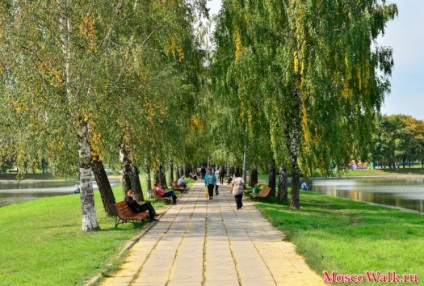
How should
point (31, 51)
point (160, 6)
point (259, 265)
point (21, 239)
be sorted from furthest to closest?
point (160, 6)
point (21, 239)
point (31, 51)
point (259, 265)

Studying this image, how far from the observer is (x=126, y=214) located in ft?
49.7

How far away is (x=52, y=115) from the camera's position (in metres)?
13.5

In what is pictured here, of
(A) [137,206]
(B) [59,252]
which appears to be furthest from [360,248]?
(A) [137,206]

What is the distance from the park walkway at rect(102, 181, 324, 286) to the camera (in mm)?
7859

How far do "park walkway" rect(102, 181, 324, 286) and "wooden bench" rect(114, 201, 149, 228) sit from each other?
58 centimetres

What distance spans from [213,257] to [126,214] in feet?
19.8

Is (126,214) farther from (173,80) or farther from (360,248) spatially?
(360,248)

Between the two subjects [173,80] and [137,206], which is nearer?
[137,206]

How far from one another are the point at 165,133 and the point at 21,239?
6.77 meters

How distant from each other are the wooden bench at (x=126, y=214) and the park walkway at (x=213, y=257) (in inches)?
22.9

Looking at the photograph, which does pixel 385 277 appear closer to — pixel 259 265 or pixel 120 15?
pixel 259 265

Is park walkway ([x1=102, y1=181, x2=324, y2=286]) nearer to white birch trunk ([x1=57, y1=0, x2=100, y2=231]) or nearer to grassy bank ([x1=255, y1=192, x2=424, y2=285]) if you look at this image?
grassy bank ([x1=255, y1=192, x2=424, y2=285])

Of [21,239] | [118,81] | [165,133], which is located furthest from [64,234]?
[165,133]

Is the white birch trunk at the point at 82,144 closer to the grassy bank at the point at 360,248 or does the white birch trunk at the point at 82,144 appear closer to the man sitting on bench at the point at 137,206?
the man sitting on bench at the point at 137,206
